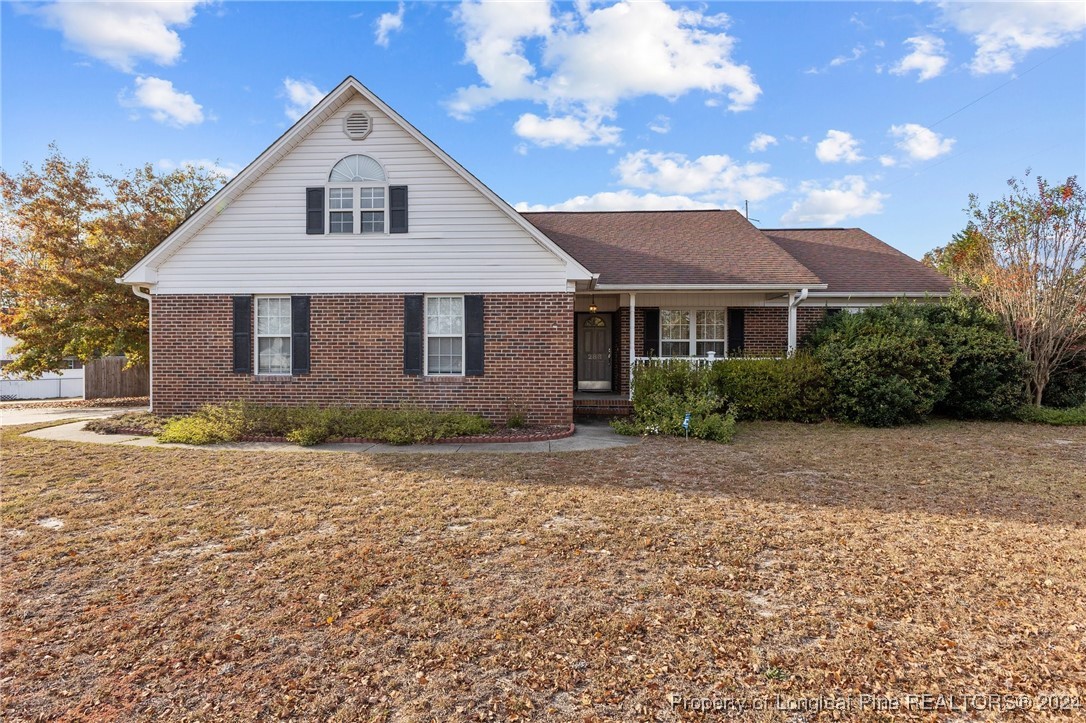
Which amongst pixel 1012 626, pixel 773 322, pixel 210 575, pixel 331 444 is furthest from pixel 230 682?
pixel 773 322

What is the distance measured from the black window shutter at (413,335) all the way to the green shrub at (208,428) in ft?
10.5

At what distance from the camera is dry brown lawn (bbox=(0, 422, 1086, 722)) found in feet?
8.47

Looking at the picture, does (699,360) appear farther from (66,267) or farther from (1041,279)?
(66,267)

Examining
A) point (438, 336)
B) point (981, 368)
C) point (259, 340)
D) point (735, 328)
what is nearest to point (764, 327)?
point (735, 328)

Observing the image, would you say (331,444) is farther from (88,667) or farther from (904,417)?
(904,417)

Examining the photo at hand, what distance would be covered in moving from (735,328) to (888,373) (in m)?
3.78

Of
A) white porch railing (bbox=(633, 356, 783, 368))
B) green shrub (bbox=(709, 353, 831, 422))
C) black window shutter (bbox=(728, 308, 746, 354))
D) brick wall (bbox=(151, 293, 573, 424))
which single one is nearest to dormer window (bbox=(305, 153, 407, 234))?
brick wall (bbox=(151, 293, 573, 424))

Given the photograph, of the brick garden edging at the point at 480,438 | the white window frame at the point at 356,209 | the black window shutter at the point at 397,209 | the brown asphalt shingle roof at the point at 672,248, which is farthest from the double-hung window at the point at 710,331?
the white window frame at the point at 356,209

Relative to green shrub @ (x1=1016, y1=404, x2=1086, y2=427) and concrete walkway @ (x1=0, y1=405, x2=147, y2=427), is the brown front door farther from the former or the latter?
concrete walkway @ (x1=0, y1=405, x2=147, y2=427)

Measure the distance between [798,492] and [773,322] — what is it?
853cm

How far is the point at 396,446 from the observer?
888 centimetres

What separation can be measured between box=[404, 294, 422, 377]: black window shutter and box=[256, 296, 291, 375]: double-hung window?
255 cm

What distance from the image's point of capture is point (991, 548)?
4402 mm

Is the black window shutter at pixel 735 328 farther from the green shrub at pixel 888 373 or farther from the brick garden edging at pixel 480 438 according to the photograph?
the brick garden edging at pixel 480 438
